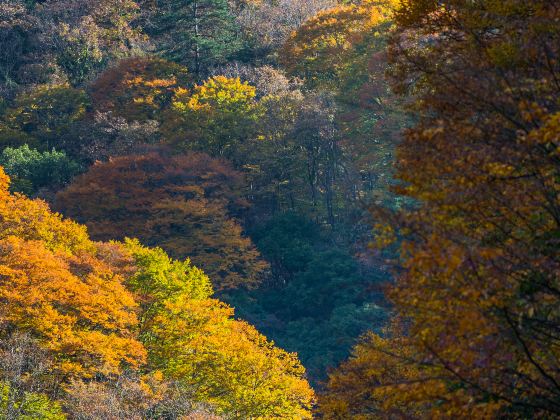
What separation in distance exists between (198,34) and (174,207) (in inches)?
628

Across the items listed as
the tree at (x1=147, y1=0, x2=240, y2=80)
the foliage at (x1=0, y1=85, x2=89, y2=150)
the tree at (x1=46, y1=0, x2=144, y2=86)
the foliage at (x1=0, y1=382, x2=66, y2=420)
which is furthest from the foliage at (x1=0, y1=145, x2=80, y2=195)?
the foliage at (x1=0, y1=382, x2=66, y2=420)

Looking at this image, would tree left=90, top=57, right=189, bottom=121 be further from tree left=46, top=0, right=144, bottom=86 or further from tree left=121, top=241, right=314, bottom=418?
tree left=121, top=241, right=314, bottom=418

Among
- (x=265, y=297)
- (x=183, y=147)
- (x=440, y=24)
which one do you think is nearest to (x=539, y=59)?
(x=440, y=24)

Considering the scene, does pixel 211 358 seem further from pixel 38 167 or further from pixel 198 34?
pixel 198 34

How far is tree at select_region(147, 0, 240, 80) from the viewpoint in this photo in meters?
50.5

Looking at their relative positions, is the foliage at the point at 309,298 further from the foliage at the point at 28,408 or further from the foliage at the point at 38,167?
the foliage at the point at 28,408

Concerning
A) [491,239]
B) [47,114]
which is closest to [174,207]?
[47,114]

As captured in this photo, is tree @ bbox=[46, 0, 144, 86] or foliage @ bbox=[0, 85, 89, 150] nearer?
foliage @ bbox=[0, 85, 89, 150]

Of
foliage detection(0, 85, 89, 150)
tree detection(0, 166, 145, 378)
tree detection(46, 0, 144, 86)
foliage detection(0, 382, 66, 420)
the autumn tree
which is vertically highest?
tree detection(46, 0, 144, 86)

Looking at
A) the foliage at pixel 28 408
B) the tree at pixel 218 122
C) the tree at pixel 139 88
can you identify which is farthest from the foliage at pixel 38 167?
the foliage at pixel 28 408

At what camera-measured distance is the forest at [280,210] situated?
8.02m

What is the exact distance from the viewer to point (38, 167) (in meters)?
43.6

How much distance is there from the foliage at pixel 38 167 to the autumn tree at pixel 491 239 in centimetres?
3610

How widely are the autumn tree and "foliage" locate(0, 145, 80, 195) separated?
118 ft
